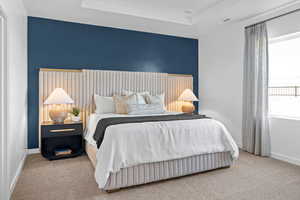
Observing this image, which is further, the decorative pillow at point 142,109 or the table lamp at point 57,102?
the decorative pillow at point 142,109

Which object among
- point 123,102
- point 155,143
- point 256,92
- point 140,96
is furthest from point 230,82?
point 155,143

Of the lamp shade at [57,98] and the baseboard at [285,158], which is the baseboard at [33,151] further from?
the baseboard at [285,158]

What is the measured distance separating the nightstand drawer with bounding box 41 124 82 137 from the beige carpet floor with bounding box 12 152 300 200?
1.63 feet

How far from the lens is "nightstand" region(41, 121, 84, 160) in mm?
3273

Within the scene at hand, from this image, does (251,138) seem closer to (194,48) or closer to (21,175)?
(194,48)

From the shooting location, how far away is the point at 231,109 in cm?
427

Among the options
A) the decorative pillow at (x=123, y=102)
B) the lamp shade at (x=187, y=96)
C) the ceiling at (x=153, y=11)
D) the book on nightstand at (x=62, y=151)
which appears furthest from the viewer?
the lamp shade at (x=187, y=96)

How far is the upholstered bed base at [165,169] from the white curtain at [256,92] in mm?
1005

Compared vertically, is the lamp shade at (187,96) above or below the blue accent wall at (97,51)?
below

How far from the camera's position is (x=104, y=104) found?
12.5ft

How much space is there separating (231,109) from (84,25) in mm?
3622

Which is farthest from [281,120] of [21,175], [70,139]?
[21,175]

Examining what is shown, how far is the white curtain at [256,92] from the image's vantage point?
3.48 m

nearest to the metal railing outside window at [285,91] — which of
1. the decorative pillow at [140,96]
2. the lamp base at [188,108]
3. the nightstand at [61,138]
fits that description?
the lamp base at [188,108]
